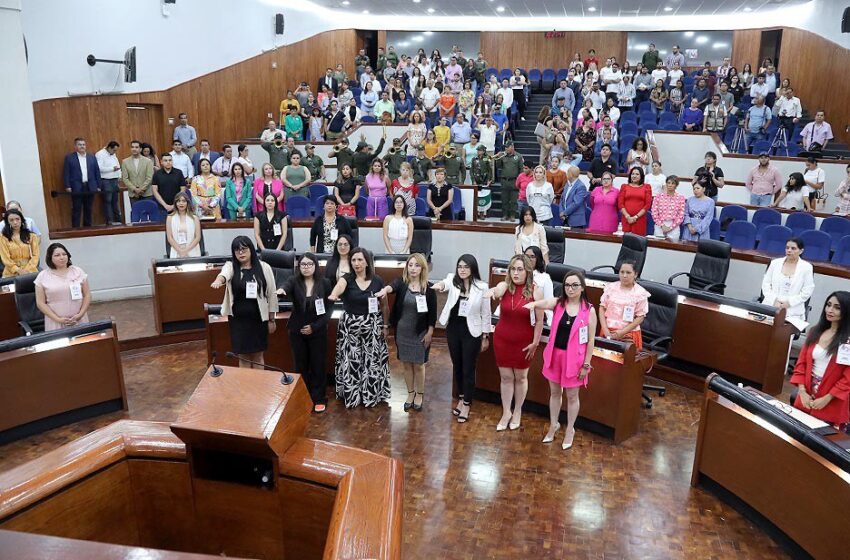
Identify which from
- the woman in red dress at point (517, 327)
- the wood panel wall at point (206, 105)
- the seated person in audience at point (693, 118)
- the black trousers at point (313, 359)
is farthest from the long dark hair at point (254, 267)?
the seated person in audience at point (693, 118)

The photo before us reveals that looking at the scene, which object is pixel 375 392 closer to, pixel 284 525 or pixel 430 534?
pixel 430 534

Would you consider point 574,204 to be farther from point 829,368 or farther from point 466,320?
point 829,368

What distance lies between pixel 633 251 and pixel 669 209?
957 mm

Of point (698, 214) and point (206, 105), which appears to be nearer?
point (698, 214)

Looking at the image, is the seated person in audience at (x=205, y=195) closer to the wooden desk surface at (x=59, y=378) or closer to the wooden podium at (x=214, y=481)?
the wooden desk surface at (x=59, y=378)

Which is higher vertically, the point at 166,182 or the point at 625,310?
the point at 166,182

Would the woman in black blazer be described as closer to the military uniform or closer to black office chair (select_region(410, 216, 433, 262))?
black office chair (select_region(410, 216, 433, 262))

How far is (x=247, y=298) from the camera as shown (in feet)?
19.1

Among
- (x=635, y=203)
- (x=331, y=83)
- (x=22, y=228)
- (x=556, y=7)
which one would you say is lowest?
(x=22, y=228)

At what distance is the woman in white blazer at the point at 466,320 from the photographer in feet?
18.3

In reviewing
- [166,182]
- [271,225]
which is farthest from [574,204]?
[166,182]

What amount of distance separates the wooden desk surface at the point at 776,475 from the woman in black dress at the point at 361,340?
2732 millimetres

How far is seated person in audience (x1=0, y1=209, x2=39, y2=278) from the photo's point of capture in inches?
285

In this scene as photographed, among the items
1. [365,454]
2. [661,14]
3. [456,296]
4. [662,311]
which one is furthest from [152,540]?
[661,14]
